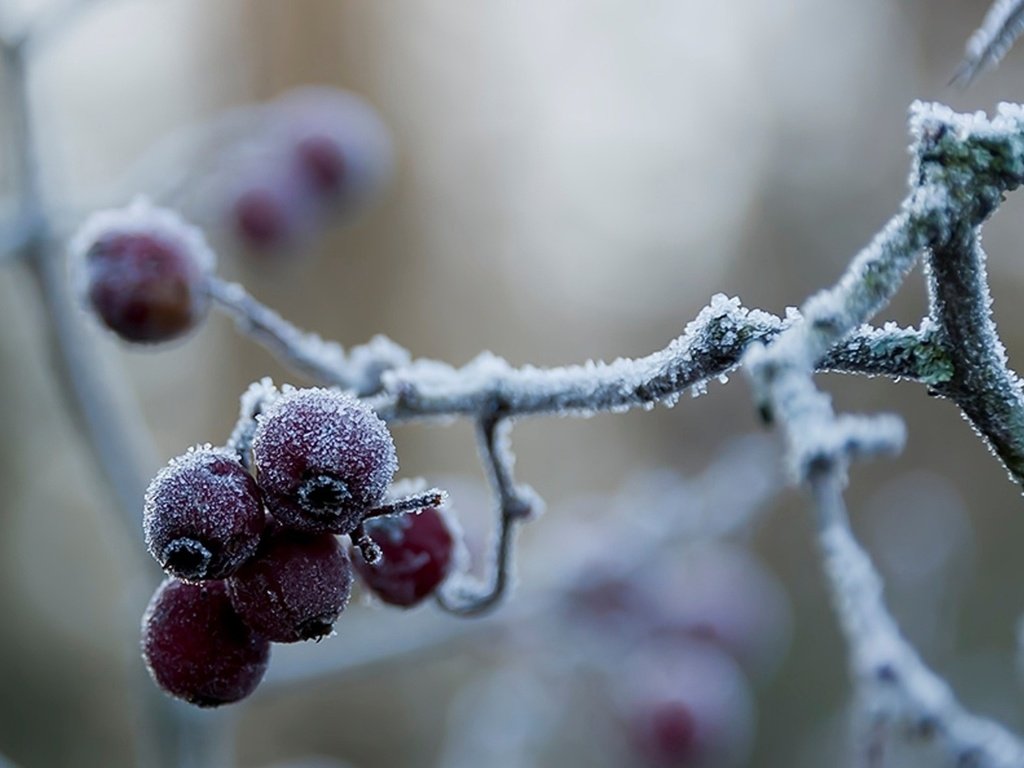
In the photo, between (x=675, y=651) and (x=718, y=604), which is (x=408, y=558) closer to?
(x=675, y=651)

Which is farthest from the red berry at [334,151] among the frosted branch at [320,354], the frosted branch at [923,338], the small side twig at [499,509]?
the frosted branch at [923,338]

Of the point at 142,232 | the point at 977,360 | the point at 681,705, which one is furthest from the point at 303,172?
the point at 977,360

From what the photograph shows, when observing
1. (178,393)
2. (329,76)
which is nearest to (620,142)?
(329,76)

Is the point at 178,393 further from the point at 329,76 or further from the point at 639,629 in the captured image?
the point at 639,629

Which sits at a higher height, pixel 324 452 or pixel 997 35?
pixel 997 35

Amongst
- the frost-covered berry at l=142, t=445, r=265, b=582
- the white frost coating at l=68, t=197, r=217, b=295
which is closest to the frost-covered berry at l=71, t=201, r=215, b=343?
the white frost coating at l=68, t=197, r=217, b=295

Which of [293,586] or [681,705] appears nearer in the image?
[293,586]
